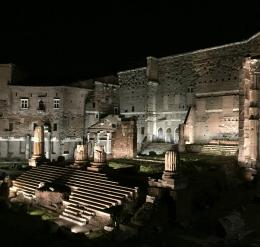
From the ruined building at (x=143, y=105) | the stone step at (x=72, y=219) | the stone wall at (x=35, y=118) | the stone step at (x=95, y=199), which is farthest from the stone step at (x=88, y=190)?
the stone wall at (x=35, y=118)

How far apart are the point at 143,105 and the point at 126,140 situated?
46.8 ft

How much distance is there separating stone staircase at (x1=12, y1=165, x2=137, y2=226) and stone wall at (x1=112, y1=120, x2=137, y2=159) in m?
7.08

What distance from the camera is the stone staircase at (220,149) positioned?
27.7 m

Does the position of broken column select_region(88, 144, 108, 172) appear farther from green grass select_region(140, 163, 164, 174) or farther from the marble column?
the marble column

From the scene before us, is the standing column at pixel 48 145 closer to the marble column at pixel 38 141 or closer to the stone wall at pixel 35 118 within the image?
the stone wall at pixel 35 118

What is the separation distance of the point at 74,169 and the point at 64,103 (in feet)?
67.6

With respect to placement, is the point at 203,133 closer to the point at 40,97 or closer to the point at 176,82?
the point at 176,82

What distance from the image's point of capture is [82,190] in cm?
1817

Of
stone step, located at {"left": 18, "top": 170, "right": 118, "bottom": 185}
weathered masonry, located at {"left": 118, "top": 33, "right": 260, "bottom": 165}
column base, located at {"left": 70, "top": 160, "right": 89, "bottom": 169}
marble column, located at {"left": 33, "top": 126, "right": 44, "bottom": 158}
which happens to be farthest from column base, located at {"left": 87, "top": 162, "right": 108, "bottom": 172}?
weathered masonry, located at {"left": 118, "top": 33, "right": 260, "bottom": 165}

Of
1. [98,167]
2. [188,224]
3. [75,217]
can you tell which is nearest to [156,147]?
[98,167]

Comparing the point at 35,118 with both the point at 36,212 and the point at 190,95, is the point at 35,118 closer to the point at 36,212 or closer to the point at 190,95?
the point at 190,95

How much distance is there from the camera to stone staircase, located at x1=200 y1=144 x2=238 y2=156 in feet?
91.0

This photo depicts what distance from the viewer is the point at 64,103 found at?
41.1 metres

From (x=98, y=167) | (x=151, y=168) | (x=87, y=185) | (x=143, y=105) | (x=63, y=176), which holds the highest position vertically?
(x=143, y=105)
